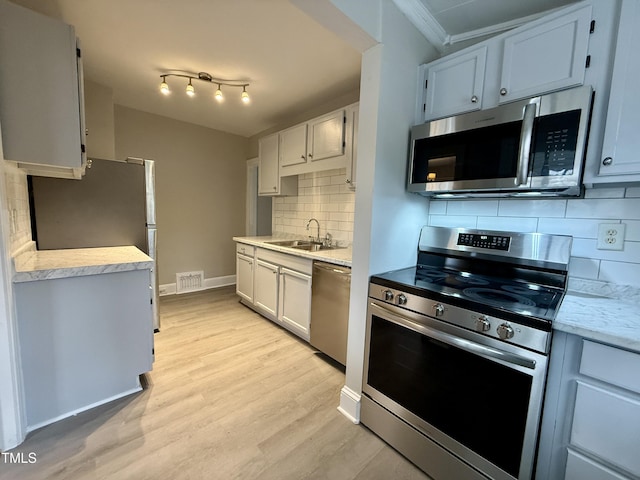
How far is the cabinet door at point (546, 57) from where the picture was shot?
117 centimetres

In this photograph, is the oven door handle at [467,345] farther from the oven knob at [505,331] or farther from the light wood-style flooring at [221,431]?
the light wood-style flooring at [221,431]

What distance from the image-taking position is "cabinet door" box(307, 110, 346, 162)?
2.41 meters

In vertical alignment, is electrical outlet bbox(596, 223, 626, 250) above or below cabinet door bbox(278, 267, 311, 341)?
above

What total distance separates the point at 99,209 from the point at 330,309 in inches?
85.8

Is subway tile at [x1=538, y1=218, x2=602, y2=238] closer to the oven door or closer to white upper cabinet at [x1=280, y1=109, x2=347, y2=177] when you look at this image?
the oven door

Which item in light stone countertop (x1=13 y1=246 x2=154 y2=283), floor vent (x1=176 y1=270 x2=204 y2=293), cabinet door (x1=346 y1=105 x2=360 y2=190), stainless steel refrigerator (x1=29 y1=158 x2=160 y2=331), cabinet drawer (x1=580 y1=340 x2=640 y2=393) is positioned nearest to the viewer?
cabinet drawer (x1=580 y1=340 x2=640 y2=393)

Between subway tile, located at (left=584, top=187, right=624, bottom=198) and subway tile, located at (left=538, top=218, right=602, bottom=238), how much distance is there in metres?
0.13

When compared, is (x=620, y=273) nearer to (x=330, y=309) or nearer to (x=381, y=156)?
(x=381, y=156)

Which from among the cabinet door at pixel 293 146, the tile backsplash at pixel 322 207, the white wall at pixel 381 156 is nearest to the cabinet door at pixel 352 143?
the tile backsplash at pixel 322 207

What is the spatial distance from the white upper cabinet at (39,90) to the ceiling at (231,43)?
485 mm

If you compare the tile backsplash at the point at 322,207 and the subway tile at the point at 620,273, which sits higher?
the tile backsplash at the point at 322,207

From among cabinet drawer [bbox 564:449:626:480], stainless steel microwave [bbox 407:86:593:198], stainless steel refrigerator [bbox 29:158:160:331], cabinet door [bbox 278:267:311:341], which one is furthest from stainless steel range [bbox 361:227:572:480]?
stainless steel refrigerator [bbox 29:158:160:331]

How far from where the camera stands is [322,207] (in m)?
3.05

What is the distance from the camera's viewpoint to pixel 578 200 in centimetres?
138
